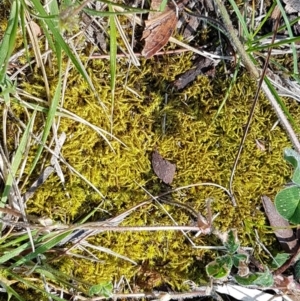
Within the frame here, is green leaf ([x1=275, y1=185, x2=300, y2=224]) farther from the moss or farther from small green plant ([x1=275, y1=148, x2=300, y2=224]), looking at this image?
the moss

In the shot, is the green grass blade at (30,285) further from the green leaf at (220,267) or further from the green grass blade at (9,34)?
the green grass blade at (9,34)

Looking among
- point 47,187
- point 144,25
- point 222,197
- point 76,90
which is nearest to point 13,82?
point 76,90

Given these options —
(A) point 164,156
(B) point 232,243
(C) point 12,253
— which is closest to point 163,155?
(A) point 164,156

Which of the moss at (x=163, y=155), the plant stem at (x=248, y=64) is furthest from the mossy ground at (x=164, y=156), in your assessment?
the plant stem at (x=248, y=64)

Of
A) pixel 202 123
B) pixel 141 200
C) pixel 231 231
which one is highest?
pixel 202 123

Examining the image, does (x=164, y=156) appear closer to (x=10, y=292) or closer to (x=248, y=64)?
(x=248, y=64)

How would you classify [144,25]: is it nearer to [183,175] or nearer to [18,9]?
[18,9]

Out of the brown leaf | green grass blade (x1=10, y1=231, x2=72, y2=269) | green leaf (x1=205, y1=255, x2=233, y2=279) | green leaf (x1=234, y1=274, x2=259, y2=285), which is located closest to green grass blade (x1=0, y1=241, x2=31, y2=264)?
green grass blade (x1=10, y1=231, x2=72, y2=269)
